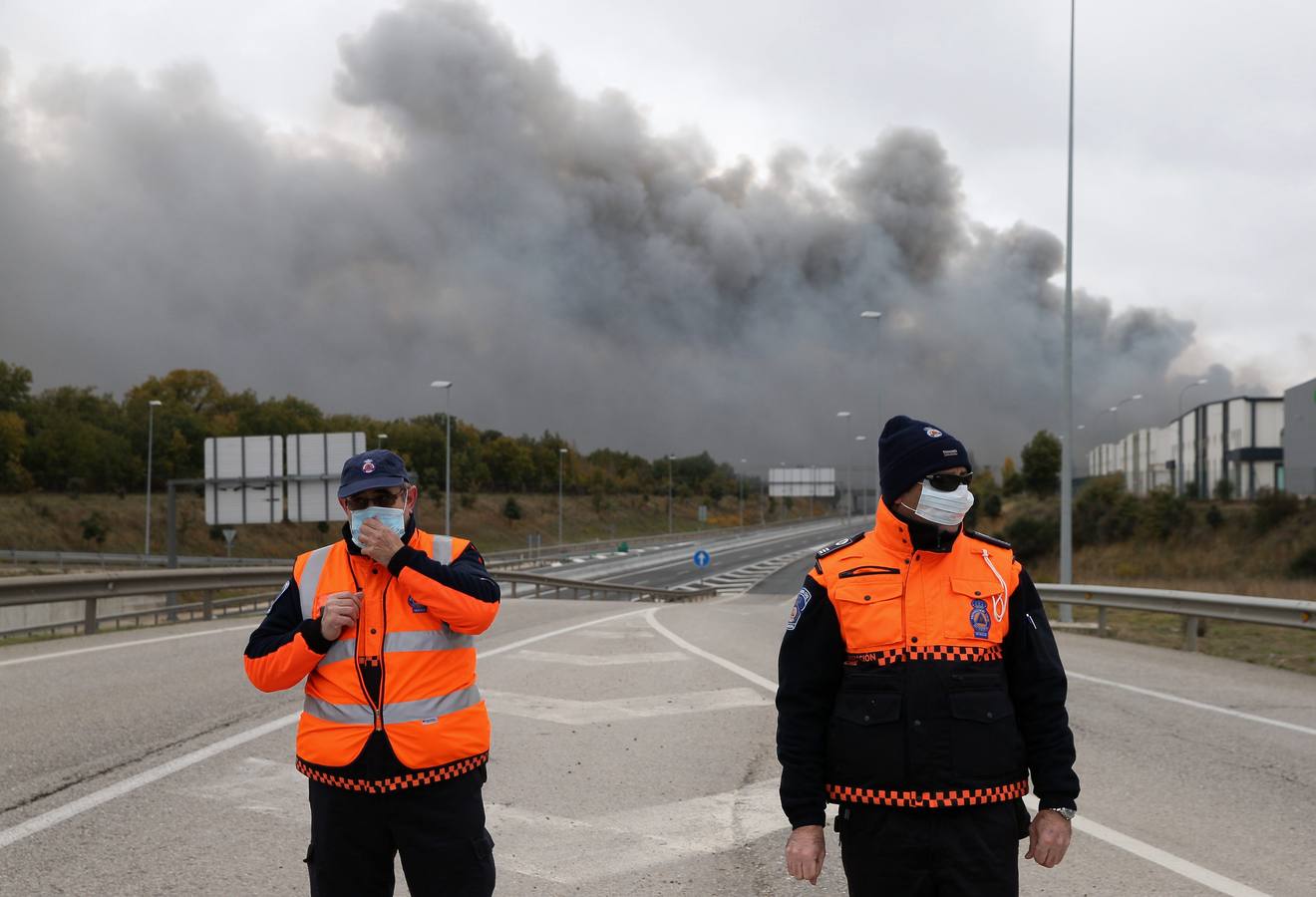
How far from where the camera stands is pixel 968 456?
10.4 feet

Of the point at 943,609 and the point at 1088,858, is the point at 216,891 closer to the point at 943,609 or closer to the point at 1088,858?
the point at 943,609

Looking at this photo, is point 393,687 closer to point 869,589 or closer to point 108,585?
point 869,589

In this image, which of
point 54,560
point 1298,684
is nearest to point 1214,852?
point 1298,684

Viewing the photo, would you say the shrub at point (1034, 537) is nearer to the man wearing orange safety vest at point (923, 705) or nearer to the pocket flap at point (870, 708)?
the man wearing orange safety vest at point (923, 705)

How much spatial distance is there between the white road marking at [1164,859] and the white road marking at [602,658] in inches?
282

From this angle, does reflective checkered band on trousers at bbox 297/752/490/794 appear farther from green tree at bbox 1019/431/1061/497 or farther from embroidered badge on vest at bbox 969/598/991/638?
green tree at bbox 1019/431/1061/497

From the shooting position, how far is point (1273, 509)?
156ft

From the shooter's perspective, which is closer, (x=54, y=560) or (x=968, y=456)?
(x=968, y=456)

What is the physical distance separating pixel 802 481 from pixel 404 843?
80607 millimetres

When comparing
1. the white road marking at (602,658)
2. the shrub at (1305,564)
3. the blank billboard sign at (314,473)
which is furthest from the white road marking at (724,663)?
the shrub at (1305,564)

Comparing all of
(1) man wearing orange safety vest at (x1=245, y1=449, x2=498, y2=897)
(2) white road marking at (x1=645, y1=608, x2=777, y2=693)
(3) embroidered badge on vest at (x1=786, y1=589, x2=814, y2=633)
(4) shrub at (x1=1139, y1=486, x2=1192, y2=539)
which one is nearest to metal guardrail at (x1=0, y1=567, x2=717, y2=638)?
(2) white road marking at (x1=645, y1=608, x2=777, y2=693)

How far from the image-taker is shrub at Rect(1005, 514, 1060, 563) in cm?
5581

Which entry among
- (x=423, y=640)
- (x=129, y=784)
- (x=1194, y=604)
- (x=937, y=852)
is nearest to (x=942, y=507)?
(x=937, y=852)

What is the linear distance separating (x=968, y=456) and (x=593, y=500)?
372 feet
